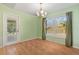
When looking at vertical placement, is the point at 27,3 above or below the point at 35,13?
above

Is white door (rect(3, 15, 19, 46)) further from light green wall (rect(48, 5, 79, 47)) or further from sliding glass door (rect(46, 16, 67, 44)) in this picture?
light green wall (rect(48, 5, 79, 47))

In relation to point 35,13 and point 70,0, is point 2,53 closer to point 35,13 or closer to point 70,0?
point 35,13

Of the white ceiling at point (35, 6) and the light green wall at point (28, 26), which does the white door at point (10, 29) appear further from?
the white ceiling at point (35, 6)

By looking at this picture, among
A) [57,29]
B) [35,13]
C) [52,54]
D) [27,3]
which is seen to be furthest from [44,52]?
[27,3]

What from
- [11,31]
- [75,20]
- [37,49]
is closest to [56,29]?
[75,20]

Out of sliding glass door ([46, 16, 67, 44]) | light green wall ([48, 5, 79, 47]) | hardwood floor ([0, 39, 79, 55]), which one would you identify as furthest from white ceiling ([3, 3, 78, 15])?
hardwood floor ([0, 39, 79, 55])

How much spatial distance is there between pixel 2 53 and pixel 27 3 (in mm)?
1000

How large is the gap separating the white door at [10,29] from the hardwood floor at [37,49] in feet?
0.35

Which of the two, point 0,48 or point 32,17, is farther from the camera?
point 32,17

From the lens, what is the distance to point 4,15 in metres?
1.76

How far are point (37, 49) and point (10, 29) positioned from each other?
2.01 ft

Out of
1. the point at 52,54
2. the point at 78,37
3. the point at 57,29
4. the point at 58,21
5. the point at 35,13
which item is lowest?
the point at 52,54

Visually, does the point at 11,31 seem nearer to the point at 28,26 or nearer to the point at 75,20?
the point at 28,26

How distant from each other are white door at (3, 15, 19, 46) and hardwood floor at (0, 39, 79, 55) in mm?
108
